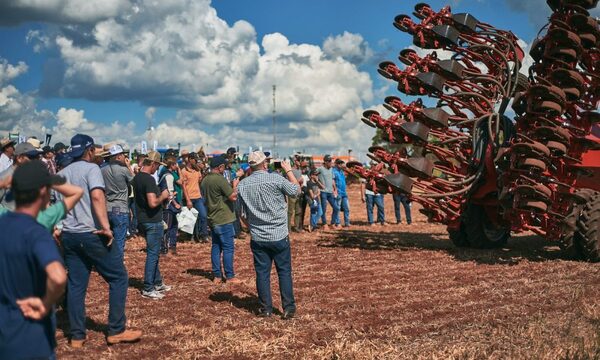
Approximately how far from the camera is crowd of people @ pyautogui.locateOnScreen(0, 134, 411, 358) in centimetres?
323

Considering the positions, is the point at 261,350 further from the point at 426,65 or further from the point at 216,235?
the point at 426,65

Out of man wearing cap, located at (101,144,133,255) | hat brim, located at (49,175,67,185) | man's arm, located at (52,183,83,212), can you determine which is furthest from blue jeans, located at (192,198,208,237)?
hat brim, located at (49,175,67,185)

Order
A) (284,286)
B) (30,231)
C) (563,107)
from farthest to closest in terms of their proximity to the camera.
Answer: (563,107) → (284,286) → (30,231)

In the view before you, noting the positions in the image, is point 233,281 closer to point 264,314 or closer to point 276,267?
point 264,314

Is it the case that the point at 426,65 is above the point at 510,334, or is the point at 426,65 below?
above

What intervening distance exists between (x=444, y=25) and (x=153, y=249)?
22.0 feet

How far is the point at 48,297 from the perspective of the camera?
3225 mm

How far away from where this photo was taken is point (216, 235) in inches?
341

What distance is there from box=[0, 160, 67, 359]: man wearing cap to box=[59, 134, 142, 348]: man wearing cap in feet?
7.74

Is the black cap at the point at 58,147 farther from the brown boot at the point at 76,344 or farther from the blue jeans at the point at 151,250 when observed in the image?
the brown boot at the point at 76,344

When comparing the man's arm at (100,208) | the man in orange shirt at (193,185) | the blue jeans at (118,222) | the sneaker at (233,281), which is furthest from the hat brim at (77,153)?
the man in orange shirt at (193,185)

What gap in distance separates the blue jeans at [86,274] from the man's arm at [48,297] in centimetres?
262

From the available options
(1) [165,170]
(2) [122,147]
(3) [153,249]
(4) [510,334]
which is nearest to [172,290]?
(3) [153,249]

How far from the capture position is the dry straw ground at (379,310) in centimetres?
559
